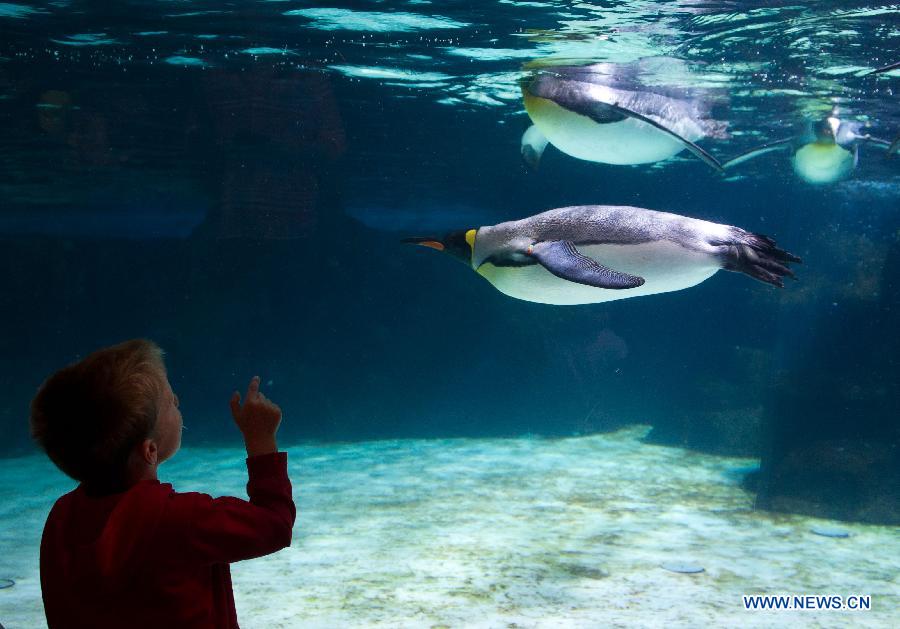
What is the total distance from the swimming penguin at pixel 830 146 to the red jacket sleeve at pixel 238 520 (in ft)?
43.4

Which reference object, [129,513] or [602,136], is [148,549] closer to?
[129,513]

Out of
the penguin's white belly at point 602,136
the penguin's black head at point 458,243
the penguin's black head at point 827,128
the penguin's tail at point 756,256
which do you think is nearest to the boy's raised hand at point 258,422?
the penguin's black head at point 458,243

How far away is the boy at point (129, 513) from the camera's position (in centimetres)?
179

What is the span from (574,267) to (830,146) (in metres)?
14.7

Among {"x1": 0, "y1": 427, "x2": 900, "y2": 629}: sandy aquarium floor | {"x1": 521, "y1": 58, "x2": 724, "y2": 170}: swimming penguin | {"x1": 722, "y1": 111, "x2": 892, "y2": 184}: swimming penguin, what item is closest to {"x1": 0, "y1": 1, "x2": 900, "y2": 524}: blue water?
{"x1": 722, "y1": 111, "x2": 892, "y2": 184}: swimming penguin

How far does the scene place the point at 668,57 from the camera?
10.2m

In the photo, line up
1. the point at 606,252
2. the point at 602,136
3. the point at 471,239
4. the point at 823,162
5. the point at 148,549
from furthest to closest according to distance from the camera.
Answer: the point at 823,162, the point at 602,136, the point at 471,239, the point at 606,252, the point at 148,549

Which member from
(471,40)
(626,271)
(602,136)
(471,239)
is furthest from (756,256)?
(471,40)

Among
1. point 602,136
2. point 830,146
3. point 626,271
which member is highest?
point 830,146

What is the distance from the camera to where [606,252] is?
9.94 ft

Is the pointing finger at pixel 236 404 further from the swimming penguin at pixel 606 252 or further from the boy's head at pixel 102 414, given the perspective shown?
the swimming penguin at pixel 606 252

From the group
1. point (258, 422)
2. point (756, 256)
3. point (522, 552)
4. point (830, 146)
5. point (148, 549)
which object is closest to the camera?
point (148, 549)

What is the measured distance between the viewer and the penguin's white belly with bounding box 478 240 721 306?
290 cm

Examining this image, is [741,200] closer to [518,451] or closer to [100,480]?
[518,451]
